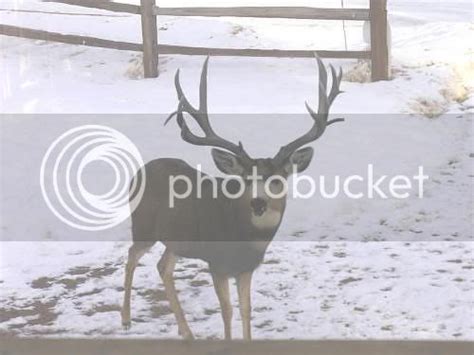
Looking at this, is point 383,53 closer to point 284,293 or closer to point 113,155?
point 113,155

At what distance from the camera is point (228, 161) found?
5.03m

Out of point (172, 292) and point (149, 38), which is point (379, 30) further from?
point (172, 292)

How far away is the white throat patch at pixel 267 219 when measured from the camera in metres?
4.88

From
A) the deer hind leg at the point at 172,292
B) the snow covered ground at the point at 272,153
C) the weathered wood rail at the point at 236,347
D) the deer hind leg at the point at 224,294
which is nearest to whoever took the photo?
the weathered wood rail at the point at 236,347

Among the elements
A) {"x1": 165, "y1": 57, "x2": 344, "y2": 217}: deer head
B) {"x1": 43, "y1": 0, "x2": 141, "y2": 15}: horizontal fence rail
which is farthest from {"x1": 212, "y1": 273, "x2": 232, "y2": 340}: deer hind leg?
{"x1": 43, "y1": 0, "x2": 141, "y2": 15}: horizontal fence rail

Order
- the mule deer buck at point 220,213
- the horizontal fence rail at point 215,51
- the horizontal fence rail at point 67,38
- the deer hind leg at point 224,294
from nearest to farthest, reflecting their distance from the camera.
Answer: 1. the mule deer buck at point 220,213
2. the deer hind leg at point 224,294
3. the horizontal fence rail at point 215,51
4. the horizontal fence rail at point 67,38

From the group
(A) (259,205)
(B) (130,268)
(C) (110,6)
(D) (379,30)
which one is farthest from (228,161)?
(C) (110,6)

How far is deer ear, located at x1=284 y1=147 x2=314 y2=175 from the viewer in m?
4.99

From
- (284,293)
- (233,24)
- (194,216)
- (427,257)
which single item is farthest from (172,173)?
(233,24)

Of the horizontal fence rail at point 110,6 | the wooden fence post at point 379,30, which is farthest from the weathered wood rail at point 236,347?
the horizontal fence rail at point 110,6

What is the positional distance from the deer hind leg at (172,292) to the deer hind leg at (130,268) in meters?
0.16

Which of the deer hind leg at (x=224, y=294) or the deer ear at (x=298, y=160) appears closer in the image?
the deer ear at (x=298, y=160)

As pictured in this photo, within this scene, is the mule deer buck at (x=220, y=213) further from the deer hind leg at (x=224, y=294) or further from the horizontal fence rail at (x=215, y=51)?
the horizontal fence rail at (x=215, y=51)

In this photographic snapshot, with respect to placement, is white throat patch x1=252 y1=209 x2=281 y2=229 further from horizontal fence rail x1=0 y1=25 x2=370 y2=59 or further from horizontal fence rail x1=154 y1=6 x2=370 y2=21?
horizontal fence rail x1=0 y1=25 x2=370 y2=59
